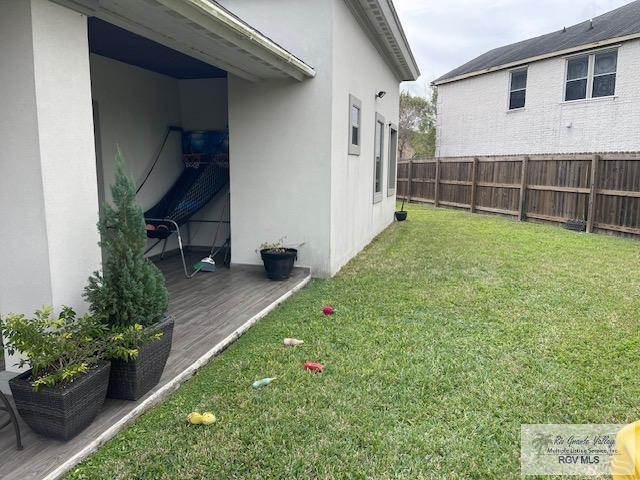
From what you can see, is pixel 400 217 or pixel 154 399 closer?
pixel 154 399

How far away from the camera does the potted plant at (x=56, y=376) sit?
7.20ft

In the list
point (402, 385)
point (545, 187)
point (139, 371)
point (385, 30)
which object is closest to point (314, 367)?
point (402, 385)

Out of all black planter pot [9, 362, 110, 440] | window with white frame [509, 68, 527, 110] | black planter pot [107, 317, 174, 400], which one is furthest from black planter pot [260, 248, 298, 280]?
window with white frame [509, 68, 527, 110]

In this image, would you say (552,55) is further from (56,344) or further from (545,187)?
(56,344)

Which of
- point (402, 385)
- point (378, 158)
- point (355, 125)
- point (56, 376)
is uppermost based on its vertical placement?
point (355, 125)

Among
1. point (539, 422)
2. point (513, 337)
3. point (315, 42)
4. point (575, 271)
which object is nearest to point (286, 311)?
point (513, 337)

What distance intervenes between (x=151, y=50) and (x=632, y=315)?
588 centimetres

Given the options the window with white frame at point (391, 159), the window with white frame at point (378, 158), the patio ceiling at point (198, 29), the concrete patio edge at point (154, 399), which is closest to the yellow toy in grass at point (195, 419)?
the concrete patio edge at point (154, 399)

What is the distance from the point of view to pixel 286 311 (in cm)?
460

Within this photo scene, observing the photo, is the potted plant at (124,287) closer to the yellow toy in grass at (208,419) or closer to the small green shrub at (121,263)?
the small green shrub at (121,263)

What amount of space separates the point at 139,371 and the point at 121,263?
0.63 m

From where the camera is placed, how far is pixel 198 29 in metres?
3.54

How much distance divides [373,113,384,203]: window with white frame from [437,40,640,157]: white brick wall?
25.1ft

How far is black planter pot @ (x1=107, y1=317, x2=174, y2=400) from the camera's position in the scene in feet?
8.54
